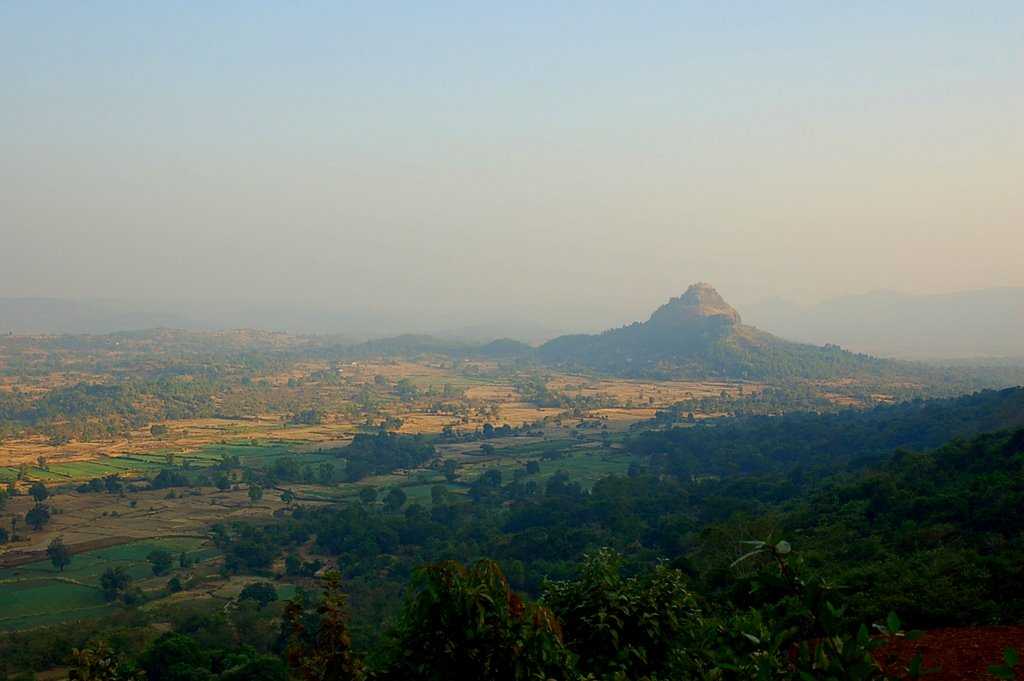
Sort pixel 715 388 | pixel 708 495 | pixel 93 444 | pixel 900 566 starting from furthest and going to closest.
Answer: pixel 715 388
pixel 93 444
pixel 708 495
pixel 900 566

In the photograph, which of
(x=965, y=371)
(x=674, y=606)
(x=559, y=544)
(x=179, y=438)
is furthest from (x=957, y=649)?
(x=965, y=371)

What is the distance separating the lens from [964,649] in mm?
11672

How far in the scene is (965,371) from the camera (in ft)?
435

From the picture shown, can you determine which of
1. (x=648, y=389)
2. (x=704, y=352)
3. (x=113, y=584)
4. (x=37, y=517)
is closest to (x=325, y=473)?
(x=37, y=517)

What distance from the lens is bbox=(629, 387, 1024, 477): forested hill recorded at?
174 feet

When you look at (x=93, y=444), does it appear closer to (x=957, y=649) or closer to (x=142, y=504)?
(x=142, y=504)

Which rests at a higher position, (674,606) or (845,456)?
(674,606)

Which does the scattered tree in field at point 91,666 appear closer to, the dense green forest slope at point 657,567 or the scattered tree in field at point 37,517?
the dense green forest slope at point 657,567

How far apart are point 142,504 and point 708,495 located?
41.5m

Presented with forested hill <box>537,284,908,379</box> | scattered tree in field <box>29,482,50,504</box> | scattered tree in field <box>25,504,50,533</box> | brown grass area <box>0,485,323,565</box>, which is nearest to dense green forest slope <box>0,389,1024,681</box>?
brown grass area <box>0,485,323,565</box>

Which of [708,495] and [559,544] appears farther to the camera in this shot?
[708,495]

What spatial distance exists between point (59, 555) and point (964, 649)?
45.8 meters

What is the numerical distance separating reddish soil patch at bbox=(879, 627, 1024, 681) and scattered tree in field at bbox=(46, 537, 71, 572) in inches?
1760

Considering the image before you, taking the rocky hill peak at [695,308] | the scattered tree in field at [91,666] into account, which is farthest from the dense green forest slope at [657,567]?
the rocky hill peak at [695,308]
